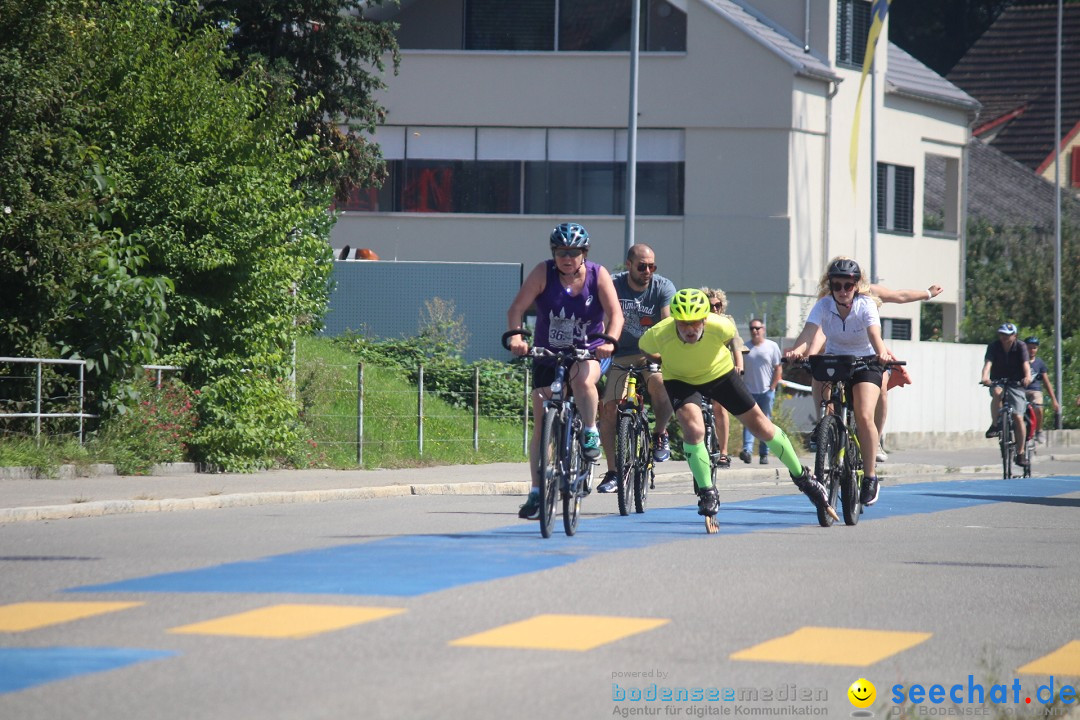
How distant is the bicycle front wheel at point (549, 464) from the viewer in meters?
10.1

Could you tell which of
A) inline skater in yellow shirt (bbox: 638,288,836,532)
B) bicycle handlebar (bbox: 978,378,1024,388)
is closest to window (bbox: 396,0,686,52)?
bicycle handlebar (bbox: 978,378,1024,388)

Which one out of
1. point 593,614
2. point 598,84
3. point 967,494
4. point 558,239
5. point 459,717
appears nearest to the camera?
point 459,717

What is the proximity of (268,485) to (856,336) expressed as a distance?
19.2ft

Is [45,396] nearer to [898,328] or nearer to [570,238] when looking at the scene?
[570,238]

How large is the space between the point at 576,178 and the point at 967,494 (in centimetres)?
1911

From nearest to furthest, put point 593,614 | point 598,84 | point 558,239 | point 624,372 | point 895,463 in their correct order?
point 593,614, point 558,239, point 624,372, point 895,463, point 598,84

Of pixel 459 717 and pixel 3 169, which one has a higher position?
pixel 3 169

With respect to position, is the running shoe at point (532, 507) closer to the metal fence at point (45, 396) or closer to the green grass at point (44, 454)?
the green grass at point (44, 454)

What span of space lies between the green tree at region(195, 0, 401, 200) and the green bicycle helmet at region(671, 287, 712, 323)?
57.1ft

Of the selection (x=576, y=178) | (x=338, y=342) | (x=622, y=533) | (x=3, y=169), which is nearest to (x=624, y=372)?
(x=622, y=533)

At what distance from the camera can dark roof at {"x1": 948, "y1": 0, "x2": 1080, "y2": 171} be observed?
198ft

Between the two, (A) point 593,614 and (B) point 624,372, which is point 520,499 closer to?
(B) point 624,372

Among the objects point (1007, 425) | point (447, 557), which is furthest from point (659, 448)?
point (1007, 425)

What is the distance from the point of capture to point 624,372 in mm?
12758
